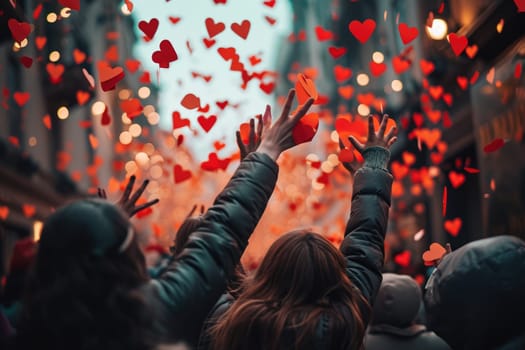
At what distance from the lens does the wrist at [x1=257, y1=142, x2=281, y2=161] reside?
244 cm

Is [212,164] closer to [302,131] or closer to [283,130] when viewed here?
[302,131]

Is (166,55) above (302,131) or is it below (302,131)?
above

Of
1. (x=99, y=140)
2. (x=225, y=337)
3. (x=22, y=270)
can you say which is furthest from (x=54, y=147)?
(x=225, y=337)

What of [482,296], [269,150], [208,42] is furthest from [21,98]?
[482,296]

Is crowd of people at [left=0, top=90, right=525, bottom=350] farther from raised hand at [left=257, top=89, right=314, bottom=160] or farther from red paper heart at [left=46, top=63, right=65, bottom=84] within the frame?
red paper heart at [left=46, top=63, right=65, bottom=84]

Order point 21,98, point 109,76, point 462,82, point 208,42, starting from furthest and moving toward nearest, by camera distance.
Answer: point 21,98 < point 462,82 < point 208,42 < point 109,76

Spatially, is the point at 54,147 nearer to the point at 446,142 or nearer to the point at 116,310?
the point at 446,142

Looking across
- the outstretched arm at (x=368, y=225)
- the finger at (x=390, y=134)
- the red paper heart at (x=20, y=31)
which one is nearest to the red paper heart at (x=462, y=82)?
the red paper heart at (x=20, y=31)

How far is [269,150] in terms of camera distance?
246cm

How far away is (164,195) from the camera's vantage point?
94.4 ft

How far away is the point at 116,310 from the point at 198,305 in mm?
345

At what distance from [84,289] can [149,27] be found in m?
3.88

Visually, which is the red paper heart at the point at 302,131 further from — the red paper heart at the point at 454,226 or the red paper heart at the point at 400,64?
the red paper heart at the point at 454,226

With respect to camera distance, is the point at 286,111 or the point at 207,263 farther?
the point at 286,111
